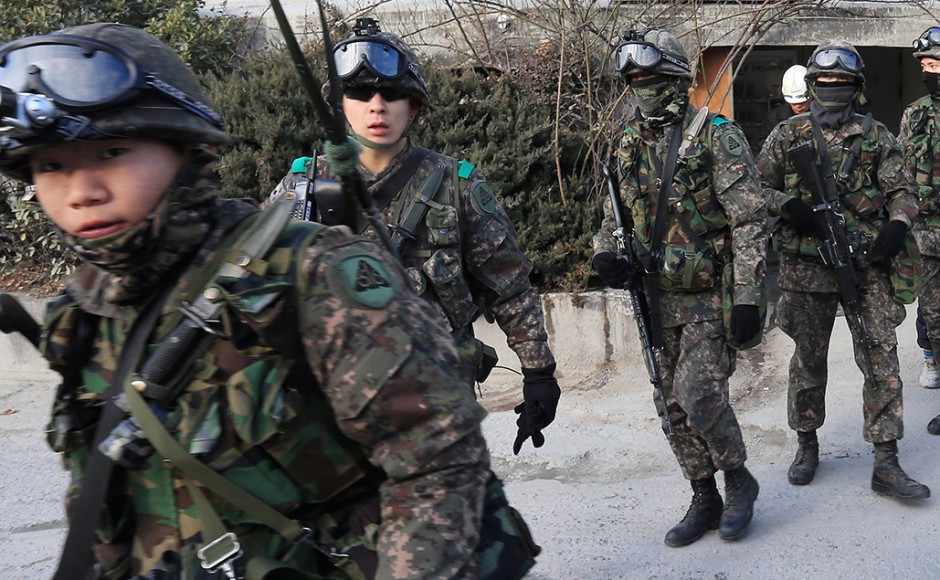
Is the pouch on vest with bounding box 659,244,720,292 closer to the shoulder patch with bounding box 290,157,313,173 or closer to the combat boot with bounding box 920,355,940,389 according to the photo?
the shoulder patch with bounding box 290,157,313,173

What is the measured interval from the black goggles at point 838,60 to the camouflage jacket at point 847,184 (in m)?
0.25

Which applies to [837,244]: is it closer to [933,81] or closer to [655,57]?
[655,57]

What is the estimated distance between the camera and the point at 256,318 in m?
1.47

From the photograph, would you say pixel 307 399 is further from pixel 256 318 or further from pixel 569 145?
pixel 569 145

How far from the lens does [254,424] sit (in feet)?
5.06

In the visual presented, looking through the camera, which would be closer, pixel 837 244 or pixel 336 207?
pixel 336 207

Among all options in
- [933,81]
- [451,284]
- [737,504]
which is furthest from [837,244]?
[451,284]

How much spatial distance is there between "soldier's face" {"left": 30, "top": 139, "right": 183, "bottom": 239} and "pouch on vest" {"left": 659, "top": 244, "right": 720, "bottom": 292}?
2.96 m

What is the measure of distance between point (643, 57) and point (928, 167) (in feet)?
8.72

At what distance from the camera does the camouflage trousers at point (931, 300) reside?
5934mm

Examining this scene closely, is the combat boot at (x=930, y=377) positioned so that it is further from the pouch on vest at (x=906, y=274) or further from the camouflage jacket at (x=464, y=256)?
the camouflage jacket at (x=464, y=256)

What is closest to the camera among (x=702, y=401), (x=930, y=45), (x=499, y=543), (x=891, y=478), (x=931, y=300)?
(x=499, y=543)

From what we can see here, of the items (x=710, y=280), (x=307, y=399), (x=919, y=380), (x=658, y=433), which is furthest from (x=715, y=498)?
(x=307, y=399)

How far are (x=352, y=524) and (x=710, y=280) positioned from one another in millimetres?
2824
